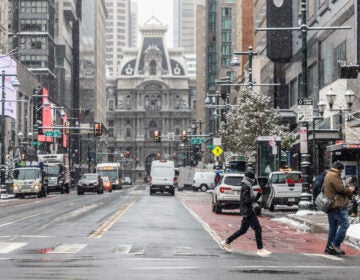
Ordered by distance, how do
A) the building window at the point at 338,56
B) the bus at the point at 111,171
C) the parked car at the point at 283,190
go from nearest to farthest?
the parked car at the point at 283,190 < the building window at the point at 338,56 < the bus at the point at 111,171

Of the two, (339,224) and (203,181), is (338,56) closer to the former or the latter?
(339,224)

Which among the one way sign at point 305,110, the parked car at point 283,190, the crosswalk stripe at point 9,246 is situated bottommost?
the crosswalk stripe at point 9,246

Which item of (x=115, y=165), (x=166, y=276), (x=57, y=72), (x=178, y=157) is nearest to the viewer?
(x=166, y=276)

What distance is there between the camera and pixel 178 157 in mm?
198250

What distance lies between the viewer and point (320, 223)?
25.7 m

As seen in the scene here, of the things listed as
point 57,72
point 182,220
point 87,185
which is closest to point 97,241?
point 182,220

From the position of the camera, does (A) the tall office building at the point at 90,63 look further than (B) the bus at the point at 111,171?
Yes

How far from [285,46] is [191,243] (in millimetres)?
54500

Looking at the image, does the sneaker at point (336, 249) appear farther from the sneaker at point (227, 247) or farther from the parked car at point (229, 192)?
the parked car at point (229, 192)

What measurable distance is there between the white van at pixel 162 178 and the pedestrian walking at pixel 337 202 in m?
56.6

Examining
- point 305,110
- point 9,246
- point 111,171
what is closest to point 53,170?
point 111,171

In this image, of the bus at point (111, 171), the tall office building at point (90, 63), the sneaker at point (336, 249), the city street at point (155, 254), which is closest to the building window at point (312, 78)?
the city street at point (155, 254)

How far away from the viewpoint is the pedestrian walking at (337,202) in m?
16.8

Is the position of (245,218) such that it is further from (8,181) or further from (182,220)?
(8,181)
